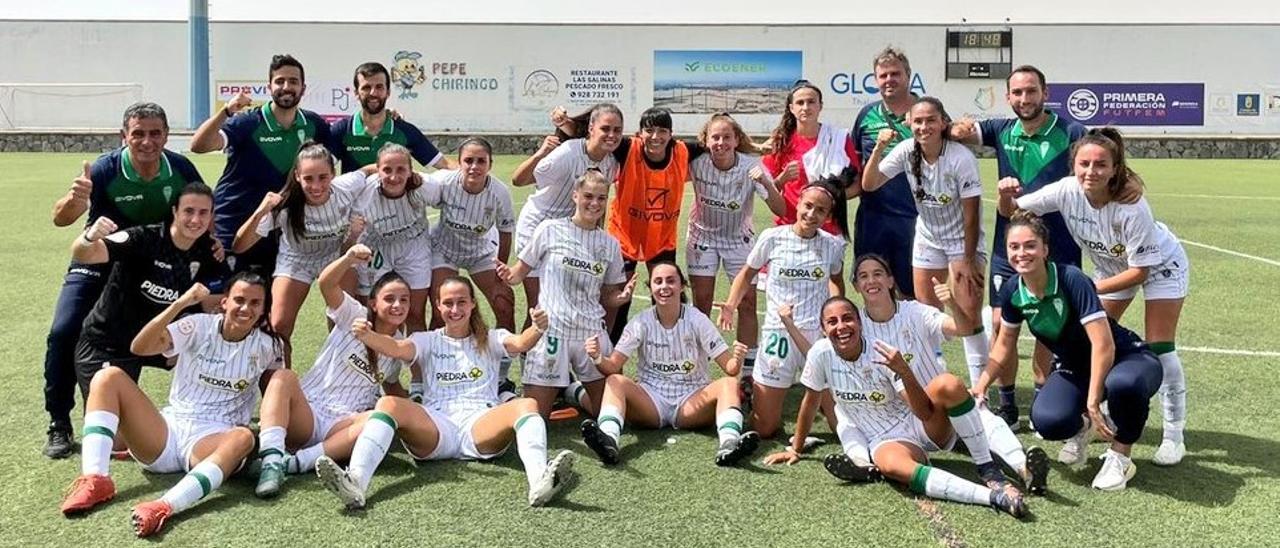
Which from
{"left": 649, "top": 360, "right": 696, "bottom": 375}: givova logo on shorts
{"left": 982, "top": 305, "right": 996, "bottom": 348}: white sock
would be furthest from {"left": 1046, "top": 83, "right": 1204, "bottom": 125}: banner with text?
{"left": 649, "top": 360, "right": 696, "bottom": 375}: givova logo on shorts

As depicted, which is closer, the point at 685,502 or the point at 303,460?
the point at 685,502

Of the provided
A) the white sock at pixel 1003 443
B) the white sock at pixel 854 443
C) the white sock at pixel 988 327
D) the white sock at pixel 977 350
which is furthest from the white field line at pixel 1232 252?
the white sock at pixel 854 443

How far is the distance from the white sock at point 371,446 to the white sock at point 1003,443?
257 cm

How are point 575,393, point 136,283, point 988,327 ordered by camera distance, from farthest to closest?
point 988,327, point 575,393, point 136,283

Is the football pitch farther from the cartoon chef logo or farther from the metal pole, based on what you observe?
the cartoon chef logo

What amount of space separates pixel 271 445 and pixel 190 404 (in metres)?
0.47

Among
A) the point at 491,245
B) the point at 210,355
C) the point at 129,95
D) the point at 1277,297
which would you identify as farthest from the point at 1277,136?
the point at 129,95

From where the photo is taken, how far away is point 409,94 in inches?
1363

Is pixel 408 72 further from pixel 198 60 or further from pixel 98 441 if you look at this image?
pixel 98 441

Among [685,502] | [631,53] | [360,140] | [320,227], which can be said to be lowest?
[685,502]

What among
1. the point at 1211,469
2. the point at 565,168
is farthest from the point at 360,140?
the point at 1211,469

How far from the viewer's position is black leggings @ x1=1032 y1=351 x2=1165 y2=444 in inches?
166

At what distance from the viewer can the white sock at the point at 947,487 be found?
13.0ft

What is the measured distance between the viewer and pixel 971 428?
4.18m
